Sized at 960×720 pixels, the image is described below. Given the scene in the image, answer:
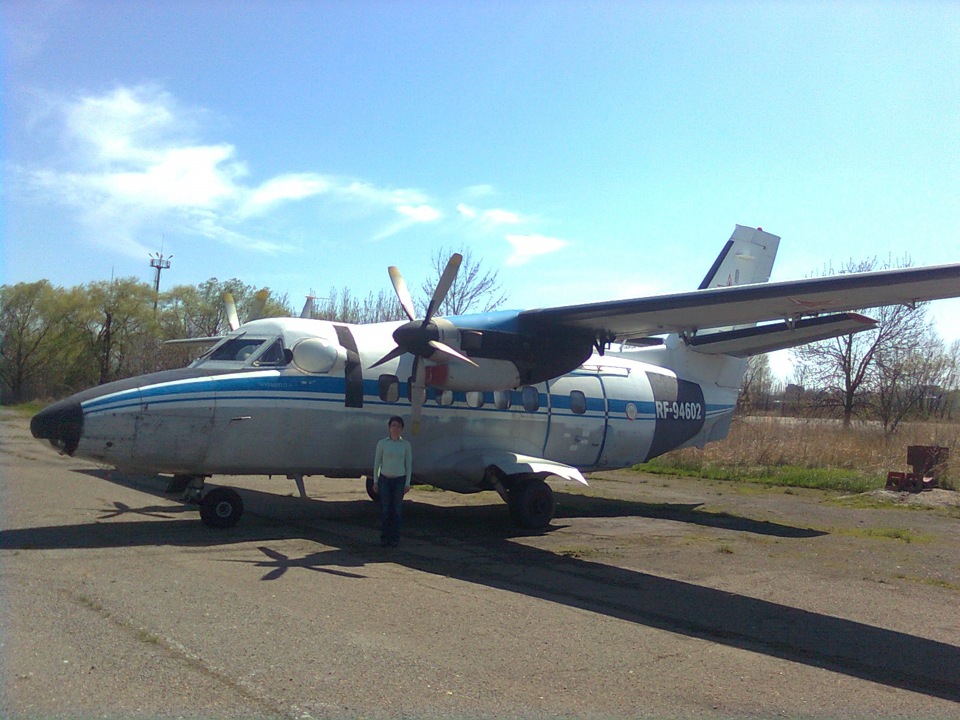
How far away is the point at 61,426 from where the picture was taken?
9148mm

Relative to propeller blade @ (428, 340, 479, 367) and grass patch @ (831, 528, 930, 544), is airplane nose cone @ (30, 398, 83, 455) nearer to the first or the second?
propeller blade @ (428, 340, 479, 367)

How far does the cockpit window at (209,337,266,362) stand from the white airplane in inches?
0.8

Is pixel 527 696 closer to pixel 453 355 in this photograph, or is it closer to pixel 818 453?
pixel 453 355

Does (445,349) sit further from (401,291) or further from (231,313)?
(231,313)

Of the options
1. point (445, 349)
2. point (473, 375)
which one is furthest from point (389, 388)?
point (445, 349)

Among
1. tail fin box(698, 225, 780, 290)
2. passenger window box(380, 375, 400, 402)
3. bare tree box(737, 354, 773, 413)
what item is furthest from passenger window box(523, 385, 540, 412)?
bare tree box(737, 354, 773, 413)

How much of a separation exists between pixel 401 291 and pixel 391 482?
11.1 feet

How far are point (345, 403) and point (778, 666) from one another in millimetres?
7193

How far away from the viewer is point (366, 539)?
34.4 feet

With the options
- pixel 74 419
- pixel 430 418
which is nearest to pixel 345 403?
pixel 430 418

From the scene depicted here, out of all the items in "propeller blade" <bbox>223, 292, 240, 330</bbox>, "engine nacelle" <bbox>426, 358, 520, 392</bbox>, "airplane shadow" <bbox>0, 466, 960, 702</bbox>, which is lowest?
"airplane shadow" <bbox>0, 466, 960, 702</bbox>

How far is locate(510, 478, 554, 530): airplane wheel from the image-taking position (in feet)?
39.5

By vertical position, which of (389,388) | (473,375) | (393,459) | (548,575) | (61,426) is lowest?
(548,575)

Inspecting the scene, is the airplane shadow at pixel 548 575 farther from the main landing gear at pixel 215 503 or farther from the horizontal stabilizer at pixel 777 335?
the horizontal stabilizer at pixel 777 335
